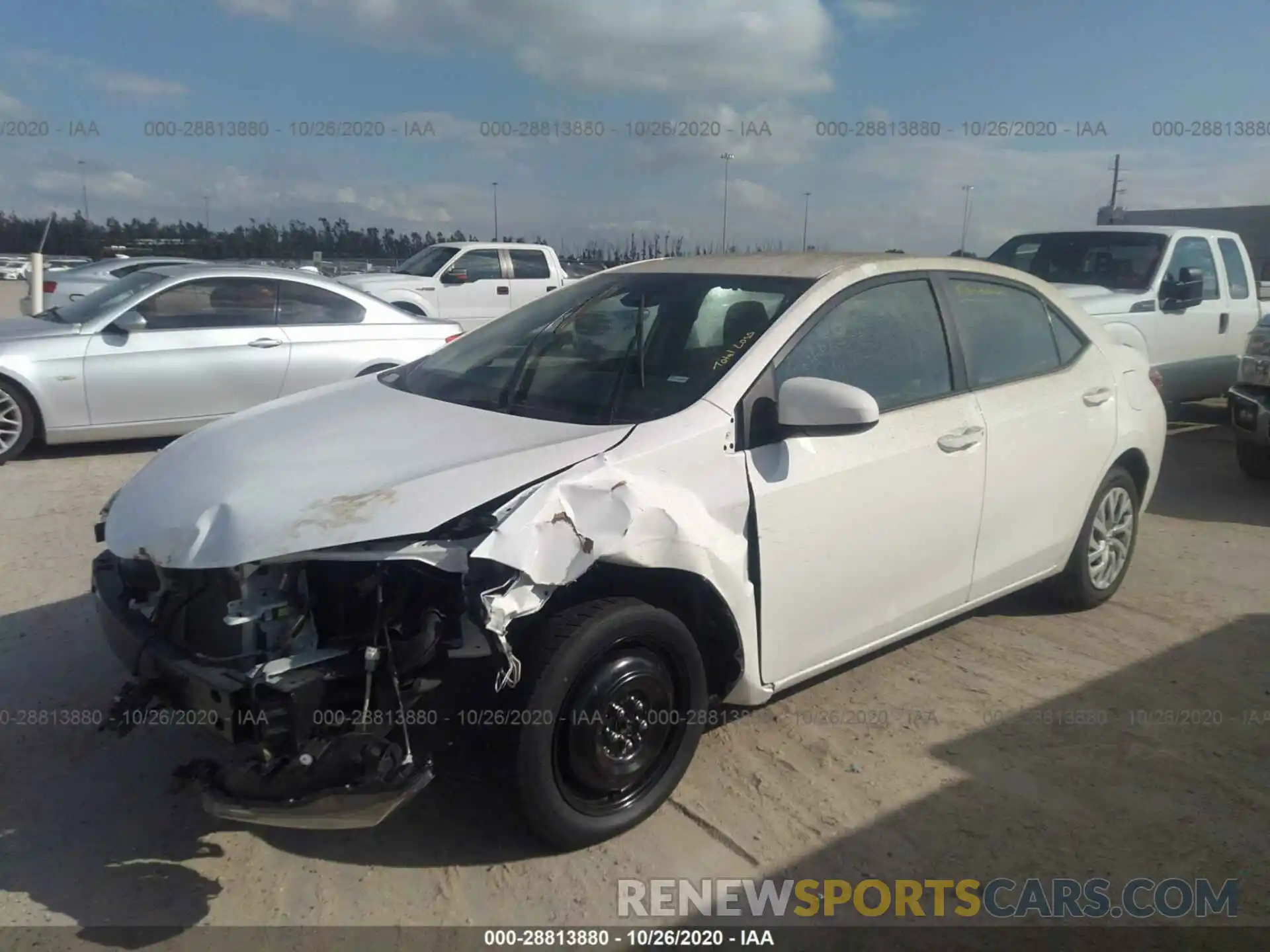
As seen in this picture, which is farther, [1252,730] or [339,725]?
[1252,730]

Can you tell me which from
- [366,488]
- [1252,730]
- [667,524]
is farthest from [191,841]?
[1252,730]

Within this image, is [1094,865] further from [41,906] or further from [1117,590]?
[41,906]

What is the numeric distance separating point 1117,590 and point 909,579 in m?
2.24

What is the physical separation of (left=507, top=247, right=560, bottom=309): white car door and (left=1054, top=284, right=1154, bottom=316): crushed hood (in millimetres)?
9079

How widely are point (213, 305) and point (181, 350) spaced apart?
0.52 metres

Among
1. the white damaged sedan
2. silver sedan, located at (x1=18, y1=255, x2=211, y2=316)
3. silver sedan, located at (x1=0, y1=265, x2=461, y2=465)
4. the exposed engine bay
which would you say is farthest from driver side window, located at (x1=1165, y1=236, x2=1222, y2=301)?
A: silver sedan, located at (x1=18, y1=255, x2=211, y2=316)

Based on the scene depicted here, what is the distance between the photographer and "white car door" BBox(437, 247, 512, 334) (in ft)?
50.1

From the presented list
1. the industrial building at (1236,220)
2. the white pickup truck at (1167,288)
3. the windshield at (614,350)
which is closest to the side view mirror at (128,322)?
the windshield at (614,350)

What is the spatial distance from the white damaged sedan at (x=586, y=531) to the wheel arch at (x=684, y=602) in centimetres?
1

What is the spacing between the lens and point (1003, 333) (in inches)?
170

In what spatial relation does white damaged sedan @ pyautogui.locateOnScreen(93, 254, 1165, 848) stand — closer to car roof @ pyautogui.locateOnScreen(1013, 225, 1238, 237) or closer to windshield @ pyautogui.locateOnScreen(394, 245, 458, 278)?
car roof @ pyautogui.locateOnScreen(1013, 225, 1238, 237)

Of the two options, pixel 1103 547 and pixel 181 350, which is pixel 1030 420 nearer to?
pixel 1103 547

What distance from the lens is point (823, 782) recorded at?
3457 mm

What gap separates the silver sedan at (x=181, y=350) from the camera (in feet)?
24.9
